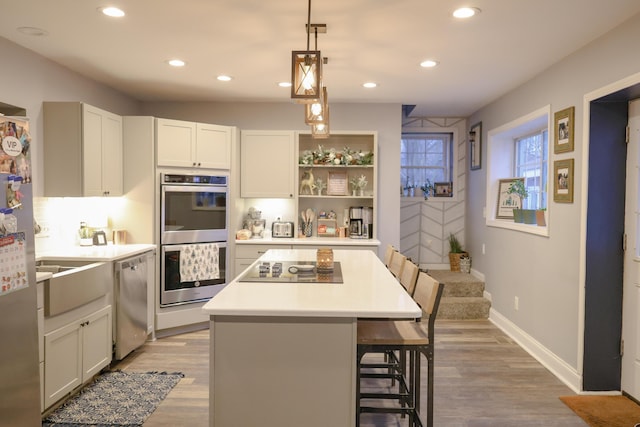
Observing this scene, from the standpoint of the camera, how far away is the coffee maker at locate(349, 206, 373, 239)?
5398mm

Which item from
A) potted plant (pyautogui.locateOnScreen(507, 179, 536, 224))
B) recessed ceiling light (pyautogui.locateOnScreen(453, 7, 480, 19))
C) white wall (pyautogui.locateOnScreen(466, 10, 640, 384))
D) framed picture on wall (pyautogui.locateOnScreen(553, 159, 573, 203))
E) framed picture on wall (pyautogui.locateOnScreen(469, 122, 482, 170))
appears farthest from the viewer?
framed picture on wall (pyautogui.locateOnScreen(469, 122, 482, 170))

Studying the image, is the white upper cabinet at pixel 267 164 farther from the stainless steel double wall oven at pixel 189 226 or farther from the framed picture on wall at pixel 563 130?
the framed picture on wall at pixel 563 130

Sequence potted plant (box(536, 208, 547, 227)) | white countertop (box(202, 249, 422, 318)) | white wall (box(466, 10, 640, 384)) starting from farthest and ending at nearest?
potted plant (box(536, 208, 547, 227)) → white wall (box(466, 10, 640, 384)) → white countertop (box(202, 249, 422, 318))

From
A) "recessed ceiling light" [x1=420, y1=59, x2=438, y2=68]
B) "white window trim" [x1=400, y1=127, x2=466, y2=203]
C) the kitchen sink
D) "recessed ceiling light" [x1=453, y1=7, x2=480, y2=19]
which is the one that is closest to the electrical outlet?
the kitchen sink

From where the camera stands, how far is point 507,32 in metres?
3.11

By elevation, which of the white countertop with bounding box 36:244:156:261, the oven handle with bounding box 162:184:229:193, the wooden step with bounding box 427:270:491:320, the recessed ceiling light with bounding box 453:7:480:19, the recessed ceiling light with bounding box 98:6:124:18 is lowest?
the wooden step with bounding box 427:270:491:320

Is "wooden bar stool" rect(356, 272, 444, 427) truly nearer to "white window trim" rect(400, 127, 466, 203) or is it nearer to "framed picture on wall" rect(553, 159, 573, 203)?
"framed picture on wall" rect(553, 159, 573, 203)

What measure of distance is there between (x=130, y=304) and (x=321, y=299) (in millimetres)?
2420

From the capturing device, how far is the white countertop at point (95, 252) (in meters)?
3.58

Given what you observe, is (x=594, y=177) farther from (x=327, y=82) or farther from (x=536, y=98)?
(x=327, y=82)

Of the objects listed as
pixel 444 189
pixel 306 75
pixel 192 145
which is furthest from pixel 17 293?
pixel 444 189

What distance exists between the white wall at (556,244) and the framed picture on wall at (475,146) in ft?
1.69

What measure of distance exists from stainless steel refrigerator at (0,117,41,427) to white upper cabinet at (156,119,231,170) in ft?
6.95

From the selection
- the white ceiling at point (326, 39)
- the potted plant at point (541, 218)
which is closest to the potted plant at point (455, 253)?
the potted plant at point (541, 218)
